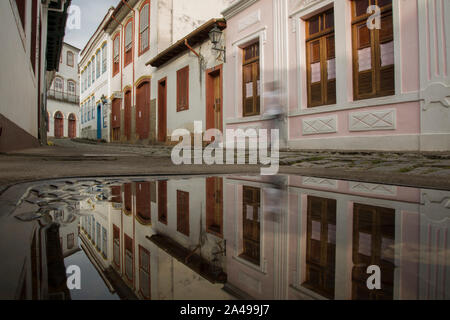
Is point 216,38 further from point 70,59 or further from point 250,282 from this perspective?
point 70,59

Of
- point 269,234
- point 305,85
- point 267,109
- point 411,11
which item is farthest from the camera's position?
point 267,109

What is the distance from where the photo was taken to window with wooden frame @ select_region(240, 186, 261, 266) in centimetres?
62

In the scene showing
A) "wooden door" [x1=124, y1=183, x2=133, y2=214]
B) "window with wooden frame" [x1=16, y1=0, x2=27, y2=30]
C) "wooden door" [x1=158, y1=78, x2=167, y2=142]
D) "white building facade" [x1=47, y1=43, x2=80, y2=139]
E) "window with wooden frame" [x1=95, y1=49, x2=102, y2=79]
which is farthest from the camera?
"white building facade" [x1=47, y1=43, x2=80, y2=139]

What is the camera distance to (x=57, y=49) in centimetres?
1400

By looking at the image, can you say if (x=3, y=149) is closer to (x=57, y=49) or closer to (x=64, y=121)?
(x=57, y=49)

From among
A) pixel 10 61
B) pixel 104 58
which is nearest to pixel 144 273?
pixel 10 61

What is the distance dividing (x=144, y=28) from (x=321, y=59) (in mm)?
9840

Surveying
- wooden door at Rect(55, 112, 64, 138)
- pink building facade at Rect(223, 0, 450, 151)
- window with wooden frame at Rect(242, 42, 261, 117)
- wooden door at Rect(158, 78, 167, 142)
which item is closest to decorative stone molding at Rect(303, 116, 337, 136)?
pink building facade at Rect(223, 0, 450, 151)

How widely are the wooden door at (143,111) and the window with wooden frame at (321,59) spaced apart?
8.56 meters

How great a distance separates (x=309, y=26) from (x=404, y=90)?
8.67 feet

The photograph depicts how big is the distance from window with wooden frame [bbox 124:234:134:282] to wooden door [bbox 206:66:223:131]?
8629mm

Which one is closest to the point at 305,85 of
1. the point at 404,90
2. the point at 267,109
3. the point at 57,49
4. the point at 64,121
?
the point at 267,109

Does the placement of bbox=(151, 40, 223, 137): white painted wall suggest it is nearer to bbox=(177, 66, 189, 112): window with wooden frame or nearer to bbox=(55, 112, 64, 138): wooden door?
bbox=(177, 66, 189, 112): window with wooden frame

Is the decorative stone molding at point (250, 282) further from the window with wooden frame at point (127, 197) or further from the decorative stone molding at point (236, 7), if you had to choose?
the decorative stone molding at point (236, 7)
